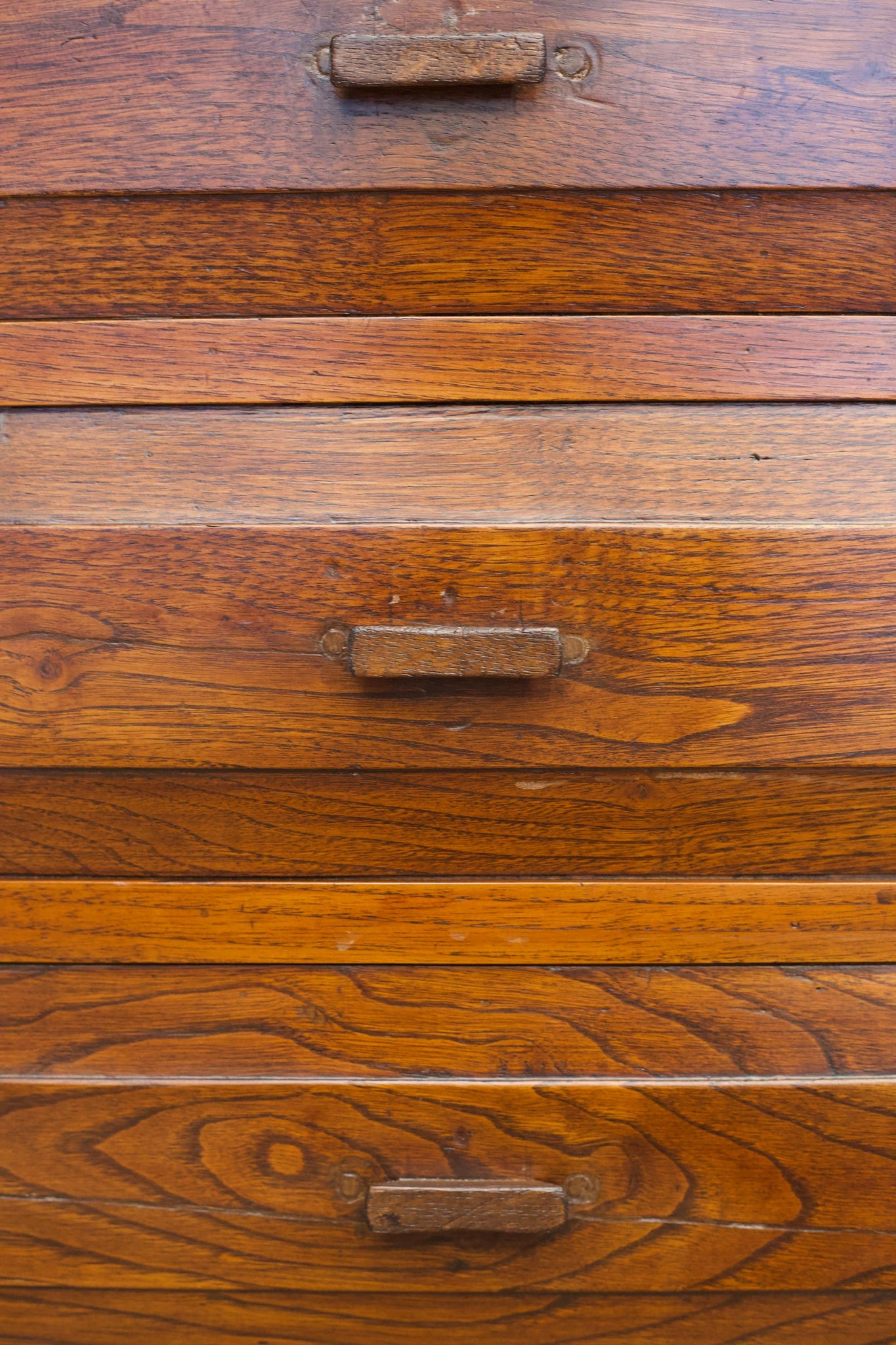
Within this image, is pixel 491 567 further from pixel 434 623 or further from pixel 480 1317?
pixel 480 1317

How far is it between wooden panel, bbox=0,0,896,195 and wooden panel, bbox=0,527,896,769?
0.20 metres

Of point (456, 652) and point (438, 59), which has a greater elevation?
point (438, 59)

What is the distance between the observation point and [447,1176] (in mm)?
551

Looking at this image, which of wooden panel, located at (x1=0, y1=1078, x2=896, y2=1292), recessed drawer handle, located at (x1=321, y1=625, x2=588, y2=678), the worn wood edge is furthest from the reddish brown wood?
wooden panel, located at (x1=0, y1=1078, x2=896, y2=1292)

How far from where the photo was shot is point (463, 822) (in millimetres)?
543

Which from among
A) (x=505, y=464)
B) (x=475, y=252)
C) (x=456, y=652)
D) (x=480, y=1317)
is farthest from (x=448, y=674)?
(x=480, y=1317)

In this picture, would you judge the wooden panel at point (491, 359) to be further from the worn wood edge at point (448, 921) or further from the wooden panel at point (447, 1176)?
the wooden panel at point (447, 1176)

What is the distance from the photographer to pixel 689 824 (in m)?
0.54

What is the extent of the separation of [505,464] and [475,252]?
121 mm

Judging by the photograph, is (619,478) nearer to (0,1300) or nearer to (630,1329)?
(630,1329)

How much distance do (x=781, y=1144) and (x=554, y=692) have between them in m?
0.30

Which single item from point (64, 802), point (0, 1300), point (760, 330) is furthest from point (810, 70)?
point (0, 1300)

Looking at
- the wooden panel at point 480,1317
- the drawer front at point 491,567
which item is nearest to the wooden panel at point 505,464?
the drawer front at point 491,567

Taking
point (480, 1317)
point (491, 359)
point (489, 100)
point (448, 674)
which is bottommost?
point (480, 1317)
